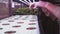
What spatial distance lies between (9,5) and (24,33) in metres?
4.28

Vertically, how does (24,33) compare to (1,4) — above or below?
below

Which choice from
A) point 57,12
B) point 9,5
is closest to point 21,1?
point 9,5

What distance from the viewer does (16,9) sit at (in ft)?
26.9

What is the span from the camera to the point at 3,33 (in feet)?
8.69

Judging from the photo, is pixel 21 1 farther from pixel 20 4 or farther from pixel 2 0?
pixel 2 0

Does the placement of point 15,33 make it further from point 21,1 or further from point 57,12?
point 21,1

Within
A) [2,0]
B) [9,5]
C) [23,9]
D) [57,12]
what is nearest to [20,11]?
[23,9]

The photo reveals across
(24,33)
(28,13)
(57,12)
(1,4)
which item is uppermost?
(57,12)

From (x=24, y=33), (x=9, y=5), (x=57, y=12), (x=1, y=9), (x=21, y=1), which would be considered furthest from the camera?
(x=21, y=1)

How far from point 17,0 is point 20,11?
0.77 meters

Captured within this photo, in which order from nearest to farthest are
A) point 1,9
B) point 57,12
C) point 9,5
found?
1. point 57,12
2. point 1,9
3. point 9,5

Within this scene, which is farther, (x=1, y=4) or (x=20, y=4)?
(x=20, y=4)

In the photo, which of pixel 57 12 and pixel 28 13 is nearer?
pixel 57 12

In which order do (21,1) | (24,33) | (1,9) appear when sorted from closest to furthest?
(24,33) → (1,9) → (21,1)
